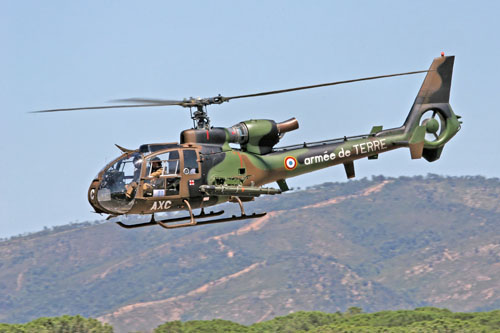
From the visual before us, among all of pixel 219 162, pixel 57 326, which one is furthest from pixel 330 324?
pixel 219 162

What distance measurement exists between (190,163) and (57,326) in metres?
47.7

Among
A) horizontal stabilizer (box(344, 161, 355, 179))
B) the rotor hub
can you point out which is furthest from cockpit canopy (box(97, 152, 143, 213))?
the rotor hub

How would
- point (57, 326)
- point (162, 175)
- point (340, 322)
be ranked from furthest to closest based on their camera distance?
1. point (340, 322)
2. point (57, 326)
3. point (162, 175)

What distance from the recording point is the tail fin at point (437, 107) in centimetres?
3953

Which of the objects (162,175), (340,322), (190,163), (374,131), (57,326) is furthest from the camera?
(340,322)

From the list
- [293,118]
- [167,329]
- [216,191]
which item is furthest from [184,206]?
[167,329]

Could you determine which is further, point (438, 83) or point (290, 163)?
point (438, 83)

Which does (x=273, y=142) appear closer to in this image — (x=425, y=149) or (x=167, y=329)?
(x=425, y=149)

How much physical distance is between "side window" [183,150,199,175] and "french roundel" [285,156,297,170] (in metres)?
4.55

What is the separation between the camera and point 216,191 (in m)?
32.4

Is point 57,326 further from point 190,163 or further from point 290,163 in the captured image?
point 190,163

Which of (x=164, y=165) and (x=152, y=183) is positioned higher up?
(x=164, y=165)

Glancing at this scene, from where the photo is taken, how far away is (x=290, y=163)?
35750 millimetres

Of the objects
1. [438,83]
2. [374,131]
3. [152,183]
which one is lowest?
[152,183]
